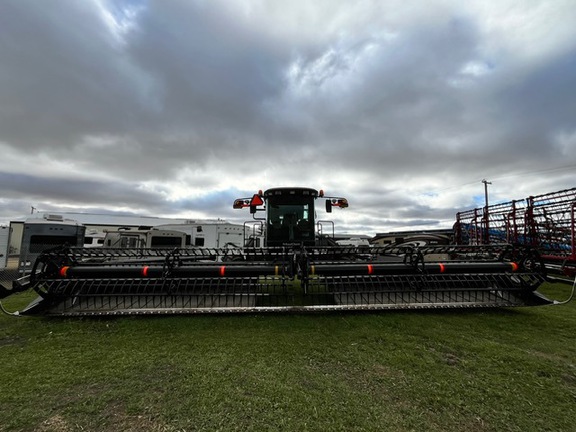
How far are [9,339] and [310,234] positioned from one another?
5.72m

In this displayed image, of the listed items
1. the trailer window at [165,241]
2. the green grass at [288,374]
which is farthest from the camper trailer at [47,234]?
the green grass at [288,374]

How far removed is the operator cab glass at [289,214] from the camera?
736 centimetres

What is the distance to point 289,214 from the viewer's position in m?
7.43

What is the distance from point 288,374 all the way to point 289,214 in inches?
193

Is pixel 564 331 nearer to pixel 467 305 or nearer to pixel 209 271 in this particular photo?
pixel 467 305

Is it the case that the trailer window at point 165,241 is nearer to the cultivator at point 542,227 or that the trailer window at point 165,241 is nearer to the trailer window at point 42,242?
the trailer window at point 42,242

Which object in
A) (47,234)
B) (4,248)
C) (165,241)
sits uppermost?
(47,234)

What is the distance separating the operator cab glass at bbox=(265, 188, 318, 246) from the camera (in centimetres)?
736

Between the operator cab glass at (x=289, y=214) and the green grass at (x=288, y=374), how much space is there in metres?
3.05

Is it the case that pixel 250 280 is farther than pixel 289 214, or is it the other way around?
pixel 289 214

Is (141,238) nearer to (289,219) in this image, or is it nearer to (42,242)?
(42,242)

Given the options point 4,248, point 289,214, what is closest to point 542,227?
point 289,214

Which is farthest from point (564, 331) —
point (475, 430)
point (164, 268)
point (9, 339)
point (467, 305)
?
point (9, 339)

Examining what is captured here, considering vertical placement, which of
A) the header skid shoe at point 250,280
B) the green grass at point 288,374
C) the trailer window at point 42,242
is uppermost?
the trailer window at point 42,242
